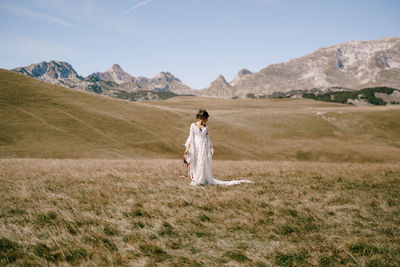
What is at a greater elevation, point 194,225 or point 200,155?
point 200,155

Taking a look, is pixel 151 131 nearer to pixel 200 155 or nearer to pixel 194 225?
pixel 200 155

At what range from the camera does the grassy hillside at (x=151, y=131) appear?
47.1 m

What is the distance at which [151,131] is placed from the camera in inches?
2462

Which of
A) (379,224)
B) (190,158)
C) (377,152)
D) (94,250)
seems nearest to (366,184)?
(379,224)

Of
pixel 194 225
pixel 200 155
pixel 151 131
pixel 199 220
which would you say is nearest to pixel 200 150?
pixel 200 155

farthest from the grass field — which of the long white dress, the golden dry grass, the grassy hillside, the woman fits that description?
the grassy hillside

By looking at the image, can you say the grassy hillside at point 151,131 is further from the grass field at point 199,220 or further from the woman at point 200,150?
the grass field at point 199,220

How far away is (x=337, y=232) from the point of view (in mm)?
6305

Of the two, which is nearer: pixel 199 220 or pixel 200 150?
pixel 199 220

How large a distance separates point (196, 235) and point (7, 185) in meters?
8.63

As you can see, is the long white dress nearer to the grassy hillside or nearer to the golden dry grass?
the golden dry grass

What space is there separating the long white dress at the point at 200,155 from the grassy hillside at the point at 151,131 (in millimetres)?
31933

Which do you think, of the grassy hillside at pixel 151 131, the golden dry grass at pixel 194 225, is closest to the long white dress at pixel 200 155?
the golden dry grass at pixel 194 225

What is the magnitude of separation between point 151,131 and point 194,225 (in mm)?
57182
